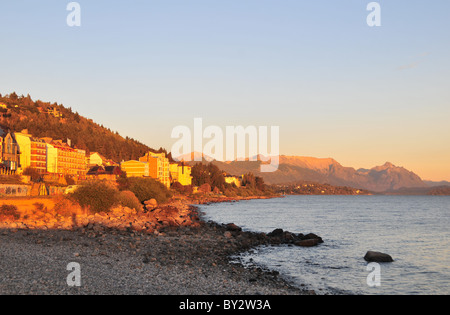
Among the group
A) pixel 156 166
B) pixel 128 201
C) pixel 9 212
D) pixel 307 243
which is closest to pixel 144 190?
pixel 128 201

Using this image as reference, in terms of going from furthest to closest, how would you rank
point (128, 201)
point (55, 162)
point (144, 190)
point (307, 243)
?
point (55, 162) < point (144, 190) < point (128, 201) < point (307, 243)

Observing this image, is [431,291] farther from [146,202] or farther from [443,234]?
[146,202]

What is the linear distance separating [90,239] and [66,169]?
83.1 meters

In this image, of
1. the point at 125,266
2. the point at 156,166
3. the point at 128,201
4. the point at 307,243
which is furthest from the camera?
the point at 156,166

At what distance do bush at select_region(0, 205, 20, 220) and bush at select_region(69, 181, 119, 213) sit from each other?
909 cm

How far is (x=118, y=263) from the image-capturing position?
2231 cm

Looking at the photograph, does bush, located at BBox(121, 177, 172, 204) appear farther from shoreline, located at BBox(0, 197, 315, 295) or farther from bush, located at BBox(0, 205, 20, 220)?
shoreline, located at BBox(0, 197, 315, 295)

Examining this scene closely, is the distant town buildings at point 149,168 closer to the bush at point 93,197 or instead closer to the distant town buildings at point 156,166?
the distant town buildings at point 156,166

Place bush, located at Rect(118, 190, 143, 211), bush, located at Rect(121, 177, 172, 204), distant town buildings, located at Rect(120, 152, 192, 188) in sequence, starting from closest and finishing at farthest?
1. bush, located at Rect(118, 190, 143, 211)
2. bush, located at Rect(121, 177, 172, 204)
3. distant town buildings, located at Rect(120, 152, 192, 188)

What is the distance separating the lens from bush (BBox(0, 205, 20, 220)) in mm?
39500

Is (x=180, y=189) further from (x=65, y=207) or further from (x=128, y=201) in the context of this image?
(x=65, y=207)

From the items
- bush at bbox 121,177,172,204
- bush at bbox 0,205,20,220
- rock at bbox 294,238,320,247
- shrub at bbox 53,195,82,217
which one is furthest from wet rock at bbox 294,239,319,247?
bush at bbox 121,177,172,204

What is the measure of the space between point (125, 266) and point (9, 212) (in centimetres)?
2531

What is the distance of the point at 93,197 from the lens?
170ft
